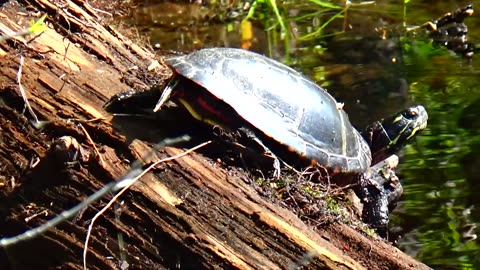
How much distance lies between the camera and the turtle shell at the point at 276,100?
3.23 m

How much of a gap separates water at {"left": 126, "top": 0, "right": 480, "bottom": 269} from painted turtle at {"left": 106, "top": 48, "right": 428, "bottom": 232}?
591 millimetres

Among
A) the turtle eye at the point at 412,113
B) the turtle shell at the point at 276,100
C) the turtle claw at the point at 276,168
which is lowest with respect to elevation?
the turtle eye at the point at 412,113

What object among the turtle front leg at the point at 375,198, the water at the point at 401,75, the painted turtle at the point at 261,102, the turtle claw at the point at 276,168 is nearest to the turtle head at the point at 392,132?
the water at the point at 401,75

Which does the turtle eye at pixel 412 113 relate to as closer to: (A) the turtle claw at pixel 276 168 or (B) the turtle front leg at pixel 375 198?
(B) the turtle front leg at pixel 375 198

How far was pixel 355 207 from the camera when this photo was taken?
11.8ft

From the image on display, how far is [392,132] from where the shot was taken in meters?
4.33

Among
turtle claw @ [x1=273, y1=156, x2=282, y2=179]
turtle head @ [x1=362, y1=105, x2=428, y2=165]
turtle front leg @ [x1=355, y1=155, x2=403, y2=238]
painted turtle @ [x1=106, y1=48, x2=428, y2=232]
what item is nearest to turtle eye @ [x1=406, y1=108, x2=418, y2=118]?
turtle head @ [x1=362, y1=105, x2=428, y2=165]

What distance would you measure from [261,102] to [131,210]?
696 mm

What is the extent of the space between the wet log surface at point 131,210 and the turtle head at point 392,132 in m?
1.27

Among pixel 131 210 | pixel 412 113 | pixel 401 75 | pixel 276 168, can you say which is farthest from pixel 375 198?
pixel 401 75

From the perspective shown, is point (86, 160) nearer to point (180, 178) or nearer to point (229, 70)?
point (180, 178)

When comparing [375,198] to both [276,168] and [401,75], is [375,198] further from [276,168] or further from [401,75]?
[401,75]

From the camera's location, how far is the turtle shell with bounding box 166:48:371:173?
10.6 feet

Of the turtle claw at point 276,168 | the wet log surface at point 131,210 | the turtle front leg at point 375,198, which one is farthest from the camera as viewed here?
the turtle front leg at point 375,198
